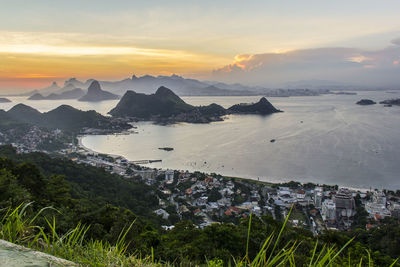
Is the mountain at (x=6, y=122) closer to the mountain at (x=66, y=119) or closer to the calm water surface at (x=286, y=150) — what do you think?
the mountain at (x=66, y=119)

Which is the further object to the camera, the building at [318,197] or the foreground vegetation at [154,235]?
the building at [318,197]

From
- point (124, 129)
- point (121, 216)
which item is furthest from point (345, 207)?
point (124, 129)

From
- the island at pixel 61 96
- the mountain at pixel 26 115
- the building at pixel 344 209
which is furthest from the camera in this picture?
the island at pixel 61 96

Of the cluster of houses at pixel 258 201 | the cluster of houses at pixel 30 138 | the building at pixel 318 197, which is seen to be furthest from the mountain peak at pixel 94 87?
the building at pixel 318 197

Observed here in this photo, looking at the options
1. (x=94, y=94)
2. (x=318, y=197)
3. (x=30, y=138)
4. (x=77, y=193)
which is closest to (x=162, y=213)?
(x=77, y=193)

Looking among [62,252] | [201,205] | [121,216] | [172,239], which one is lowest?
[201,205]

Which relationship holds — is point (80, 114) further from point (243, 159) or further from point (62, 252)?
point (62, 252)
